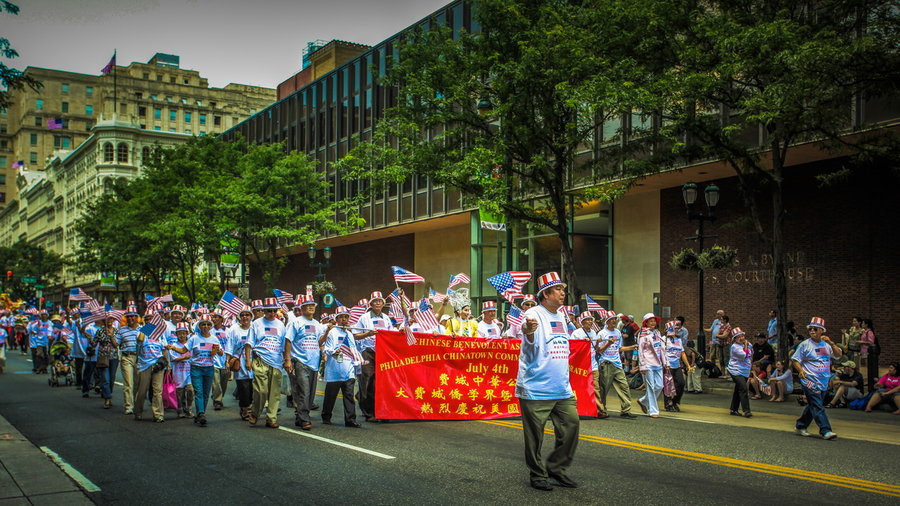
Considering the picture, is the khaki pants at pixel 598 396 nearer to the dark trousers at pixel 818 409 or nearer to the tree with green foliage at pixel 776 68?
the dark trousers at pixel 818 409

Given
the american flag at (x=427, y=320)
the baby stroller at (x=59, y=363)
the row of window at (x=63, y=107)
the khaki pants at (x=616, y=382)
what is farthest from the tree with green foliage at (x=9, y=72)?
the row of window at (x=63, y=107)

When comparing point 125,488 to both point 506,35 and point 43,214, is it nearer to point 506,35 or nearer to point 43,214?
point 506,35

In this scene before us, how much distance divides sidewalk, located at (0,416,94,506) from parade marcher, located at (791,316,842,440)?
982cm

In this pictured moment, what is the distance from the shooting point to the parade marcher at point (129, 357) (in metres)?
14.9

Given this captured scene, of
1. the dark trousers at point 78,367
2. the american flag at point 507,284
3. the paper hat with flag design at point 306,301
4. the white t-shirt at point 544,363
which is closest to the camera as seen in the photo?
the white t-shirt at point 544,363

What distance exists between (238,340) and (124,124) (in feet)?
305

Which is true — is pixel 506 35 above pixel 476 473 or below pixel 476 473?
above

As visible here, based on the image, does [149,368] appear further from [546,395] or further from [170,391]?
[546,395]

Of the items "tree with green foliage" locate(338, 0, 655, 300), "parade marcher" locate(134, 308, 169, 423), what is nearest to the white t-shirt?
"parade marcher" locate(134, 308, 169, 423)

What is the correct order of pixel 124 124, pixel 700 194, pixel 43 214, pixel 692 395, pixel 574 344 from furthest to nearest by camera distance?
1. pixel 43 214
2. pixel 124 124
3. pixel 700 194
4. pixel 692 395
5. pixel 574 344

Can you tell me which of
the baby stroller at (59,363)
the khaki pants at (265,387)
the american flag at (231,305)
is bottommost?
the baby stroller at (59,363)

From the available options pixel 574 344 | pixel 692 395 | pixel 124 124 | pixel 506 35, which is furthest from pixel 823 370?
pixel 124 124

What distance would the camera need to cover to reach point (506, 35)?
794 inches

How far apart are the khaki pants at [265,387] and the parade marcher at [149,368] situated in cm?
198
